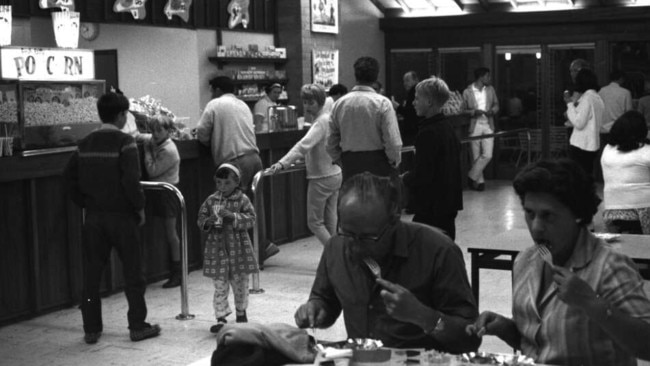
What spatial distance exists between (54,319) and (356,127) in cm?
265

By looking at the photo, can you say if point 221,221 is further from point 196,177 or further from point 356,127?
point 196,177

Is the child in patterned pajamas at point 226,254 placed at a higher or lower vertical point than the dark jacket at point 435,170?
lower

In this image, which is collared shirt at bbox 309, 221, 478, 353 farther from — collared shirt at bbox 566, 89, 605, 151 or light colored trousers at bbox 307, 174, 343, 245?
collared shirt at bbox 566, 89, 605, 151

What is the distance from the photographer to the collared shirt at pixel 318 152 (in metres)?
8.68

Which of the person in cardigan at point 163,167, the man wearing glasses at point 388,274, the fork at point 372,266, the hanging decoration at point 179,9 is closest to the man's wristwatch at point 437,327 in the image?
the man wearing glasses at point 388,274

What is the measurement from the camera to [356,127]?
7891 mm

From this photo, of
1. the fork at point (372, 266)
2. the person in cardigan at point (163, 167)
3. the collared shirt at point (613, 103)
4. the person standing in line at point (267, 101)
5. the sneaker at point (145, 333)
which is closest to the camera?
the fork at point (372, 266)

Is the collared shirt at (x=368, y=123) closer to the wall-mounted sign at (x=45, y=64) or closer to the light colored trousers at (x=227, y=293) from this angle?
the light colored trousers at (x=227, y=293)

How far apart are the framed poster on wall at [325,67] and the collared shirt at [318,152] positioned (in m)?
6.82

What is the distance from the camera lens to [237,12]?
47.8 ft

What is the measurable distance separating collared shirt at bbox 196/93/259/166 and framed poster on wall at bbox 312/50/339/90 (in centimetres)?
651

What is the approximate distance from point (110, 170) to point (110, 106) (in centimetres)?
42

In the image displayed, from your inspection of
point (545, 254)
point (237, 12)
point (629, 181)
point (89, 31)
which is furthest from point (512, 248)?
point (237, 12)

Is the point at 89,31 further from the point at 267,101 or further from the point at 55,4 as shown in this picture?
the point at 267,101
